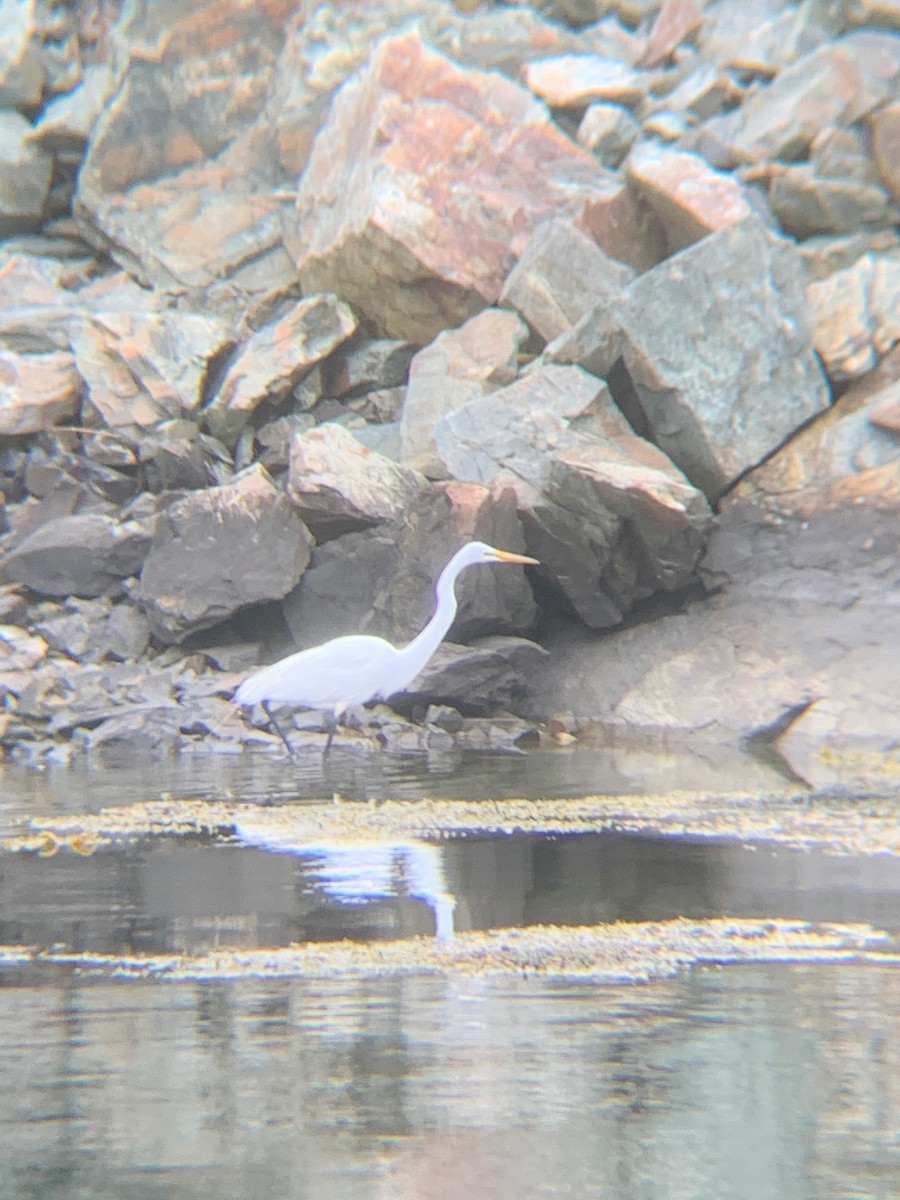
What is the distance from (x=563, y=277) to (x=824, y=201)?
10.0ft

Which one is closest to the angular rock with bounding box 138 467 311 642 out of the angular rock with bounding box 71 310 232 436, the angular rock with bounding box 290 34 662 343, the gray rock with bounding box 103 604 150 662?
the gray rock with bounding box 103 604 150 662

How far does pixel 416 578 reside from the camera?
45.5ft

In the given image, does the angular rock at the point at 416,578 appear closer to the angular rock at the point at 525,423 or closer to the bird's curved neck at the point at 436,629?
the angular rock at the point at 525,423

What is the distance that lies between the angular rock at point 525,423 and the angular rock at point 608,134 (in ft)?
16.9

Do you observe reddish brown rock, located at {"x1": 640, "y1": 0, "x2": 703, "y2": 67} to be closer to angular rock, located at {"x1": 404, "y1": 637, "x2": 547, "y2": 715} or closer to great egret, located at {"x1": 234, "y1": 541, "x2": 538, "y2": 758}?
angular rock, located at {"x1": 404, "y1": 637, "x2": 547, "y2": 715}

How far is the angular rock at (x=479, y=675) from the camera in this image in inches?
514

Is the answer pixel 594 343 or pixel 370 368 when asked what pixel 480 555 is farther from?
pixel 370 368

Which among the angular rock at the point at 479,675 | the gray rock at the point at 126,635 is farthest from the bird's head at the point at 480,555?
the gray rock at the point at 126,635

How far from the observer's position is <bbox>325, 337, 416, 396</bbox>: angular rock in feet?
58.8

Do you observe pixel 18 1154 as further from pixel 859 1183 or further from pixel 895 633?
pixel 895 633

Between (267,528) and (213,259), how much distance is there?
760 centimetres

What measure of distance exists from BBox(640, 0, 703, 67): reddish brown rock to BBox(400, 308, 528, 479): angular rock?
5.78 m

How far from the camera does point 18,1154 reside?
3857 millimetres

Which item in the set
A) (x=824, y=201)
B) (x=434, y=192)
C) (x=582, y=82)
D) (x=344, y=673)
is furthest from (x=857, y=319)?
(x=582, y=82)
